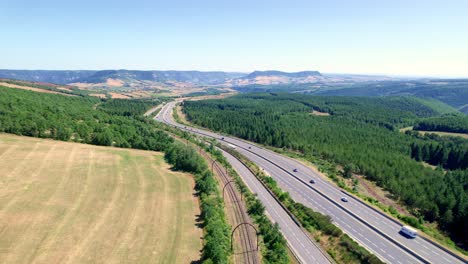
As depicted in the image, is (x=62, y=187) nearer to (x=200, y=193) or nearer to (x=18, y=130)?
(x=200, y=193)

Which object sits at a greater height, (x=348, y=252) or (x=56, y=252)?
(x=56, y=252)

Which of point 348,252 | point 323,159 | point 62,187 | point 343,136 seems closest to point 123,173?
point 62,187

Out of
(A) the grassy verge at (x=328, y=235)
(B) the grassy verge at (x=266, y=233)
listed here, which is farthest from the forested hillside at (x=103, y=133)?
(A) the grassy verge at (x=328, y=235)

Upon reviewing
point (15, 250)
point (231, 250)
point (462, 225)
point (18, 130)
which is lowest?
point (462, 225)

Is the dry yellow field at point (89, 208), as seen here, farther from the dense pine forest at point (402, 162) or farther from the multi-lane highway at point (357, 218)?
the dense pine forest at point (402, 162)

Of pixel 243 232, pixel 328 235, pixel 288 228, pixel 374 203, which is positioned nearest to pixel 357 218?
pixel 328 235

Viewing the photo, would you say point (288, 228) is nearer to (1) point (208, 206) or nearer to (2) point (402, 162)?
(1) point (208, 206)
